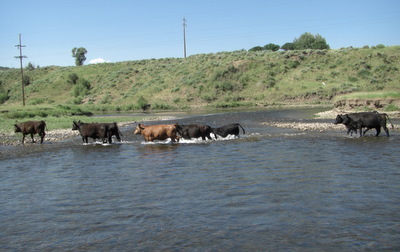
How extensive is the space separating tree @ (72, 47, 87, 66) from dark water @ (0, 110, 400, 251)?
4564 inches

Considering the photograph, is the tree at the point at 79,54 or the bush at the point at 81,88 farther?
the tree at the point at 79,54

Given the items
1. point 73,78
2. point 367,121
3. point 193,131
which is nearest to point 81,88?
point 73,78

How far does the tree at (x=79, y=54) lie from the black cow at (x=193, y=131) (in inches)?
4481

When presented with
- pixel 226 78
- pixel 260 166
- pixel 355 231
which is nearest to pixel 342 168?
pixel 260 166

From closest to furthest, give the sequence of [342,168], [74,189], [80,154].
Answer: [74,189] < [342,168] < [80,154]

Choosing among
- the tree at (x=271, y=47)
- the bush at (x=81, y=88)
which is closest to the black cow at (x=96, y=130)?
the bush at (x=81, y=88)

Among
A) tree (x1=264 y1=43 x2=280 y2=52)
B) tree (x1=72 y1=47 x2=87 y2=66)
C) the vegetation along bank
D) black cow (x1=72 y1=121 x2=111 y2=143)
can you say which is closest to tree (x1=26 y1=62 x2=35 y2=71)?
tree (x1=72 y1=47 x2=87 y2=66)

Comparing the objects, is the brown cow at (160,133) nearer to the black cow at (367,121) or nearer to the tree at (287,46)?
the black cow at (367,121)

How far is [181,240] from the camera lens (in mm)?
7086

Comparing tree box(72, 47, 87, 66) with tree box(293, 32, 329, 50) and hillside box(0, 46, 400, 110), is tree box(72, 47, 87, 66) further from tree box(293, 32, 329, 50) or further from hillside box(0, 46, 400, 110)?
tree box(293, 32, 329, 50)

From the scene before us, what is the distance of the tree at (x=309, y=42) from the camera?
Result: 94.4 metres

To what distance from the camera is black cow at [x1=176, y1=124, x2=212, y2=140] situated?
66.1 feet

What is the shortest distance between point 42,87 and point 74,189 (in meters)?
86.9

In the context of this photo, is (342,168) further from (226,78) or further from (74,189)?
(226,78)
